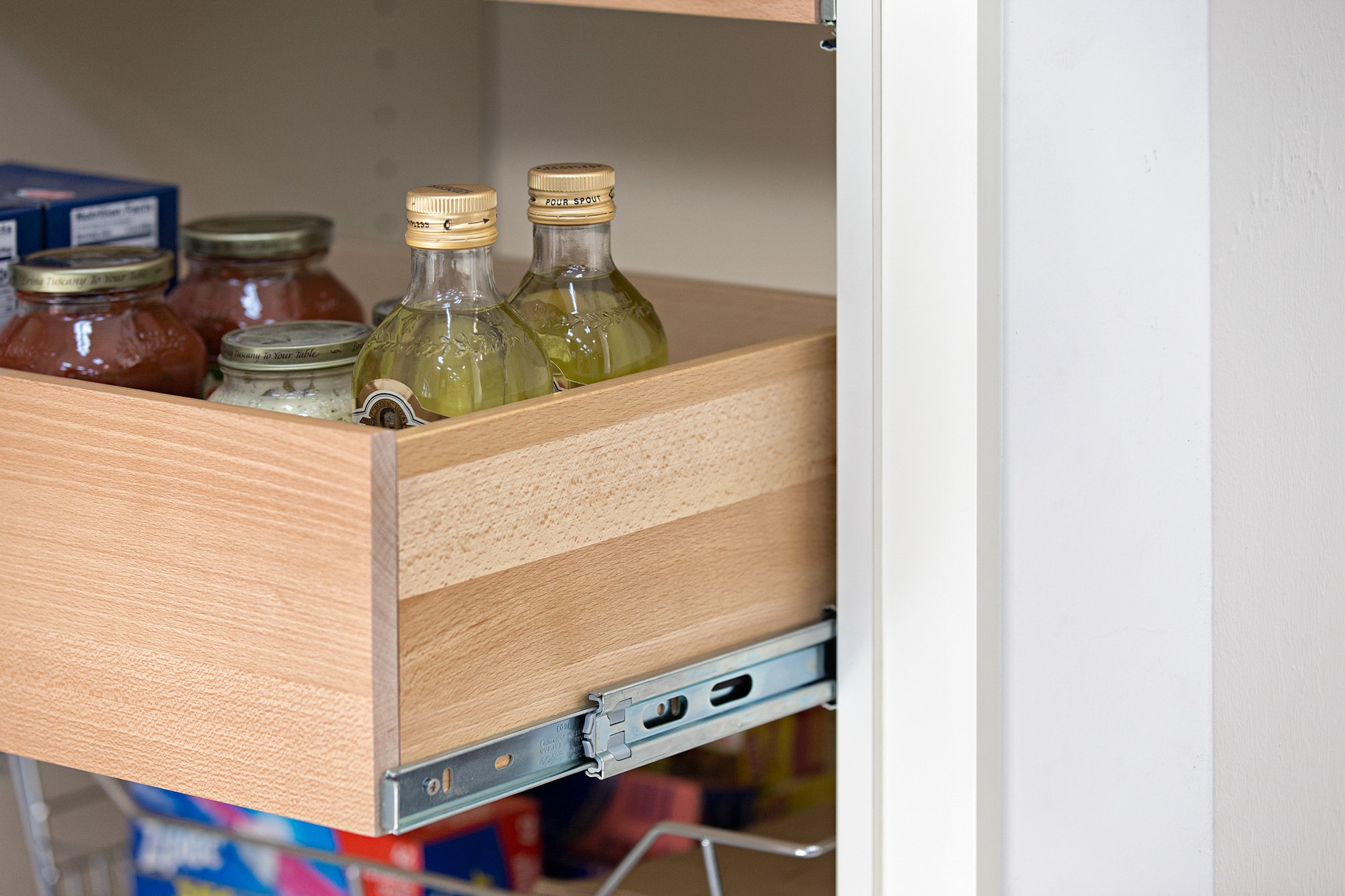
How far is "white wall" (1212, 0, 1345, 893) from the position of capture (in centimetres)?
69

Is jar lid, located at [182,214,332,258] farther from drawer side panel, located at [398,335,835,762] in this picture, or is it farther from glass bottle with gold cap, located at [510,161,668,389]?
drawer side panel, located at [398,335,835,762]

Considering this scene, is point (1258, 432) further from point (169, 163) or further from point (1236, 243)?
point (169, 163)

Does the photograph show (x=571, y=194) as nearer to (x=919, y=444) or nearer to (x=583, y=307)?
(x=583, y=307)

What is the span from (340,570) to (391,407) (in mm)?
109

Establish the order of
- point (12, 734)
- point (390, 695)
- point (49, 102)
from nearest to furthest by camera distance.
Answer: point (390, 695)
point (12, 734)
point (49, 102)

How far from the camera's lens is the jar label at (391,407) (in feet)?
2.12

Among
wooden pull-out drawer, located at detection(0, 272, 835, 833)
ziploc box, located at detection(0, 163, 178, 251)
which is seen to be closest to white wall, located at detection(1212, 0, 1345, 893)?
wooden pull-out drawer, located at detection(0, 272, 835, 833)

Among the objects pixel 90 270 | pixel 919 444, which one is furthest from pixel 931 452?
pixel 90 270

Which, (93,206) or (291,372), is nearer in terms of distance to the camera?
(291,372)

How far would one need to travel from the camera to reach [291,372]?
0.72 m

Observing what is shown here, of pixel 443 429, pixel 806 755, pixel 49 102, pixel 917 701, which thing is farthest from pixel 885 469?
pixel 49 102

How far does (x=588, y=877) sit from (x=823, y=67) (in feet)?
2.19

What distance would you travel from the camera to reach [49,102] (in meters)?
1.13

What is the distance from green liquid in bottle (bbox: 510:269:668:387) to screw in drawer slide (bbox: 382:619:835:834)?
0.16 m
